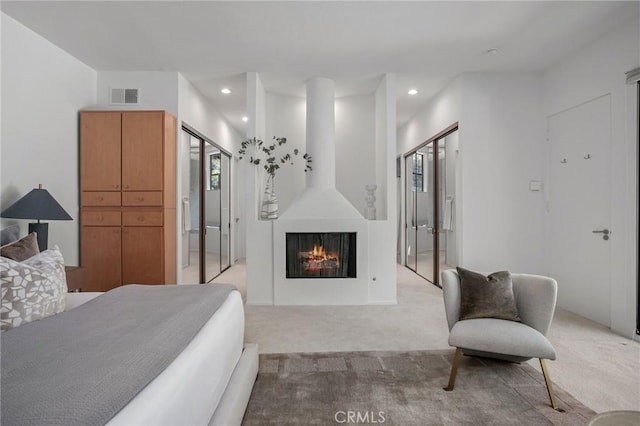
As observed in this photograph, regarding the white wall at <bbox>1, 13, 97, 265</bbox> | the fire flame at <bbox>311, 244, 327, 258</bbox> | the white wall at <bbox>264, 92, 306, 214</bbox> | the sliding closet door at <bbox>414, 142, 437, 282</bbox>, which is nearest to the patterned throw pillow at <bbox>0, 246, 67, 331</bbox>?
the white wall at <bbox>1, 13, 97, 265</bbox>

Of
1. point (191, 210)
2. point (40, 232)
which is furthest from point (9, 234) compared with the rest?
point (191, 210)

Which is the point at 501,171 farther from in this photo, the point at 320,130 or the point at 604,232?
the point at 320,130

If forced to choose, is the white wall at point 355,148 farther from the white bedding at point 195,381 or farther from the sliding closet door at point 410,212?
the white bedding at point 195,381

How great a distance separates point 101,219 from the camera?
12.4ft

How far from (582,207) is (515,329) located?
2255 mm

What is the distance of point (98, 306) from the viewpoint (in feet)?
5.73

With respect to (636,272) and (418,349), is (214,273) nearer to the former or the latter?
(418,349)

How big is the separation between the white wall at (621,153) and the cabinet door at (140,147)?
4.47 m

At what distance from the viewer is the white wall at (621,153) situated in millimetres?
3061

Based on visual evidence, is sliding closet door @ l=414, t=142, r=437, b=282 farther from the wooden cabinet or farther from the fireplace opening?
the wooden cabinet

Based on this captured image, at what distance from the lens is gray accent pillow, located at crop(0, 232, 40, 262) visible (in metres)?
2.06

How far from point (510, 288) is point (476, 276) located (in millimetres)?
224

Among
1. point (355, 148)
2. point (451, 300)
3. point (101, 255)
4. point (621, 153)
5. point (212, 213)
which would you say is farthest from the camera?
point (212, 213)

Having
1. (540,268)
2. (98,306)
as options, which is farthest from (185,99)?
(540,268)
